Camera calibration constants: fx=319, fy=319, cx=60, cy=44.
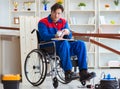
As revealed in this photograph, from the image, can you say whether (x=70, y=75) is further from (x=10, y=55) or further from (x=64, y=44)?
(x=10, y=55)

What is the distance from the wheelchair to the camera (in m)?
4.05

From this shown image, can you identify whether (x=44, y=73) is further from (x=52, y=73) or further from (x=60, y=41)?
(x=60, y=41)

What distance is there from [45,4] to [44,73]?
440 cm

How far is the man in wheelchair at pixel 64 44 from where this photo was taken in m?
3.96

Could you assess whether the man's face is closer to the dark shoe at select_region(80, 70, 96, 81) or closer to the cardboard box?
the dark shoe at select_region(80, 70, 96, 81)

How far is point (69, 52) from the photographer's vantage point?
13.4 feet

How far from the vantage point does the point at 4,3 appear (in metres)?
8.26

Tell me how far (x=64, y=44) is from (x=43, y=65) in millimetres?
397

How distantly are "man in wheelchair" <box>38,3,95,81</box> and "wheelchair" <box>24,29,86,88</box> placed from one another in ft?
0.27

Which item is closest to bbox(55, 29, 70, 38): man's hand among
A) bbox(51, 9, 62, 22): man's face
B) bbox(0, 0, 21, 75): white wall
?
bbox(51, 9, 62, 22): man's face

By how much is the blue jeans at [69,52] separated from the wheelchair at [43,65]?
0.07 m

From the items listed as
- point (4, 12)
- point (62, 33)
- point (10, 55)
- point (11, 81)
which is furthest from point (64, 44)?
point (4, 12)

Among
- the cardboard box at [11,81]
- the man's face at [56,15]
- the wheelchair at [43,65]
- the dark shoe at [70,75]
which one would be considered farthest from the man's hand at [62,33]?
the cardboard box at [11,81]

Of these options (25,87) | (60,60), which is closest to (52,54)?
(60,60)
